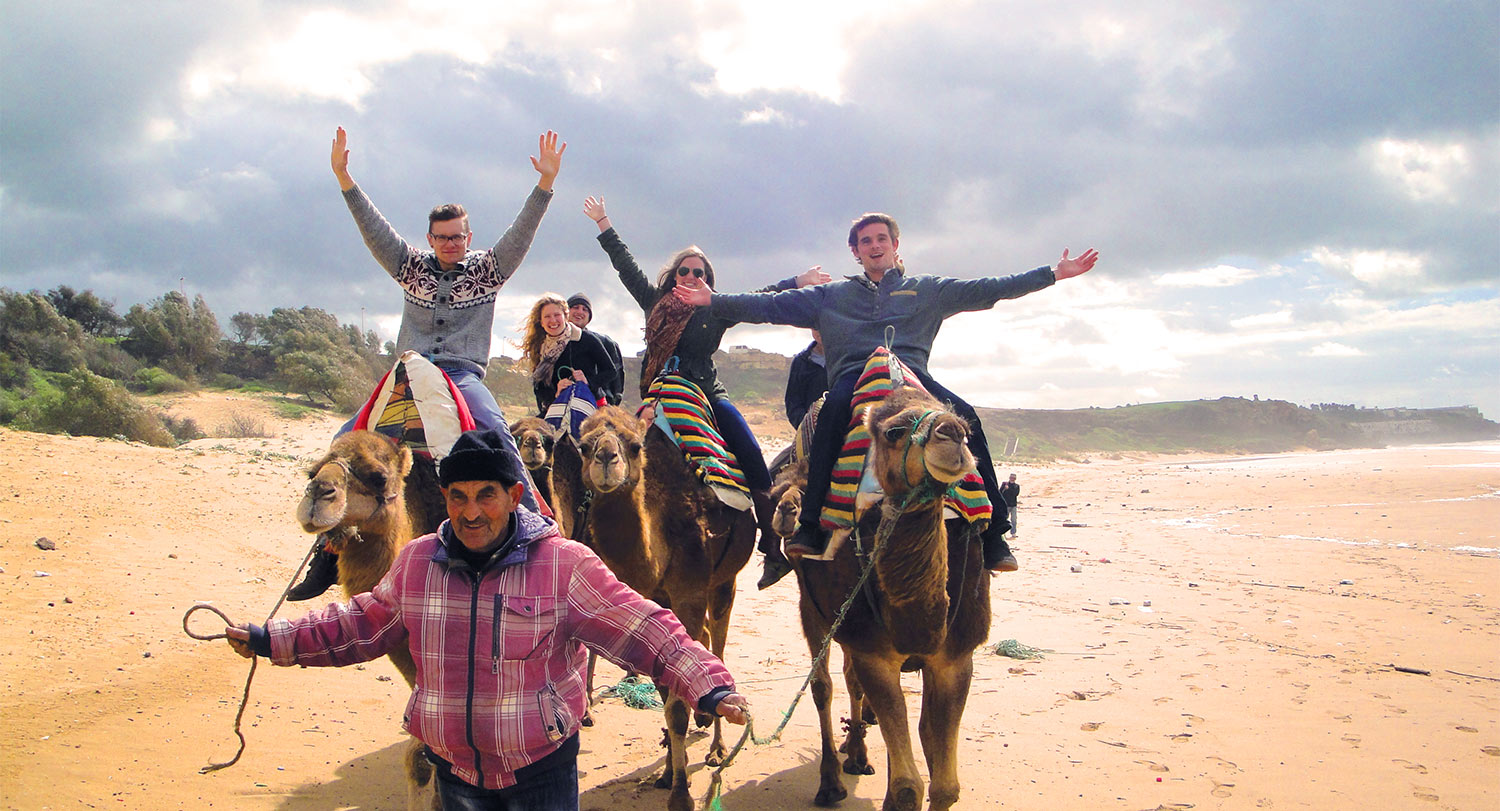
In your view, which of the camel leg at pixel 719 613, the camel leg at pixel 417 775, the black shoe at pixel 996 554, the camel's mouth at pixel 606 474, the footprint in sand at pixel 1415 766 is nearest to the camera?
the camel leg at pixel 417 775

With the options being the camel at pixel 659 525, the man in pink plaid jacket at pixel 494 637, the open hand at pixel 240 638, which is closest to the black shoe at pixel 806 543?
the camel at pixel 659 525

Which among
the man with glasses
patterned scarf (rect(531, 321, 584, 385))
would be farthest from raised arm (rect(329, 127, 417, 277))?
patterned scarf (rect(531, 321, 584, 385))

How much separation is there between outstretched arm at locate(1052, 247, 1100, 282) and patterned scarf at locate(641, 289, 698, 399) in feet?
9.32

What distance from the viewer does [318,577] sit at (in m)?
4.25

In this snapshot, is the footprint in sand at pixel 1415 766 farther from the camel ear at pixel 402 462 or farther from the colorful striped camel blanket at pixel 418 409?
the camel ear at pixel 402 462

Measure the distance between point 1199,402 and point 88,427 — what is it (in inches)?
3952

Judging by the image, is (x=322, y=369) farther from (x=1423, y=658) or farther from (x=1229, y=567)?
(x=1423, y=658)

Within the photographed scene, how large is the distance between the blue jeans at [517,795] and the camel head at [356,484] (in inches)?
53.7

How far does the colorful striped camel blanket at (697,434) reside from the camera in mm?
6367

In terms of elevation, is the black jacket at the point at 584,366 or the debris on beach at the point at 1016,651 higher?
the black jacket at the point at 584,366

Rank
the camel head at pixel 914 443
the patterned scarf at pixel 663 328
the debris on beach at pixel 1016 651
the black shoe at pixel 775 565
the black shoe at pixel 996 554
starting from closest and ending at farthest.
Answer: the camel head at pixel 914 443 < the black shoe at pixel 996 554 < the black shoe at pixel 775 565 < the patterned scarf at pixel 663 328 < the debris on beach at pixel 1016 651

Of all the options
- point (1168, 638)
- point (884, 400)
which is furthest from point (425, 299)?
point (1168, 638)

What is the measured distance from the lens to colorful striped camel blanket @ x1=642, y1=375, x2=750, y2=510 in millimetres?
6367

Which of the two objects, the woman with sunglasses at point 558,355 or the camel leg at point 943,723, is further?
the woman with sunglasses at point 558,355
